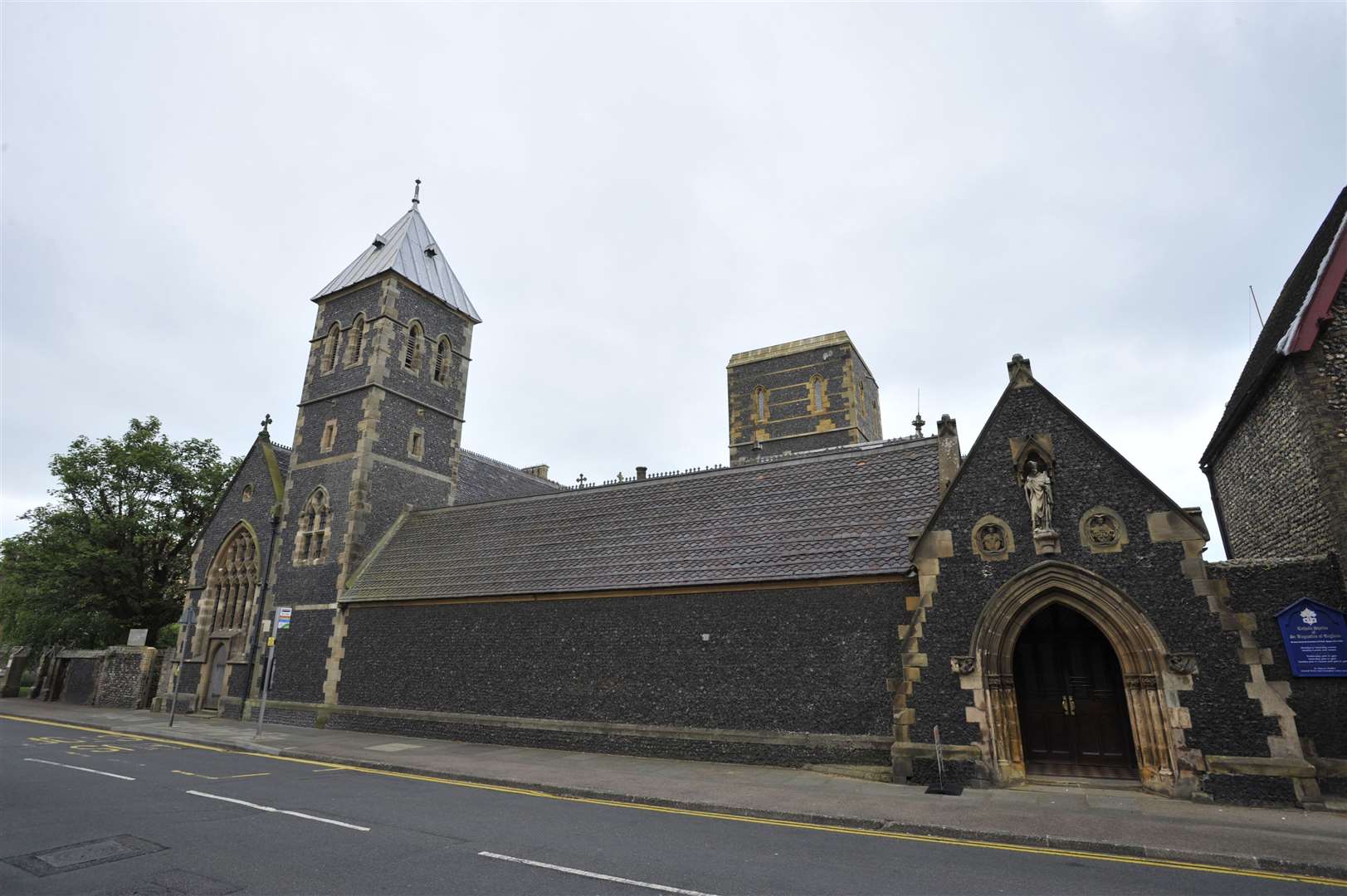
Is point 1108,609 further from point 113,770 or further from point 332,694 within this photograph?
point 332,694

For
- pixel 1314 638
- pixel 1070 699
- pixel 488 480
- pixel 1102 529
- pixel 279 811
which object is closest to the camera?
pixel 279 811

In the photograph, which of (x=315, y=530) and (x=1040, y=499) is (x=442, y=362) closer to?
(x=315, y=530)

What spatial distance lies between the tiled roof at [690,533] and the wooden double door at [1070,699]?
9.69 feet

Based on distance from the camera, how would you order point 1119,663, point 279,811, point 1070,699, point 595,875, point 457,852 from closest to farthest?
point 595,875 < point 457,852 < point 279,811 < point 1119,663 < point 1070,699

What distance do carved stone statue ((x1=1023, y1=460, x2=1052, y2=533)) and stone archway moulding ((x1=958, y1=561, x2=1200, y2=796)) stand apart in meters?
0.70

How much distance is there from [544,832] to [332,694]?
15706 mm

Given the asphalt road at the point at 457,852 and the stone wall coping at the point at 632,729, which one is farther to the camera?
the stone wall coping at the point at 632,729

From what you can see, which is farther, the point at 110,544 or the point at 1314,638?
the point at 110,544

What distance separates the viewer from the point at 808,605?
14242mm

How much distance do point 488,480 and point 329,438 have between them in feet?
24.9

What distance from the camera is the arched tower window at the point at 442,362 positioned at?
→ 28.9 m

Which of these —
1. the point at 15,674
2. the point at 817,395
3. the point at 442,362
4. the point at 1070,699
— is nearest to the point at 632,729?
the point at 1070,699

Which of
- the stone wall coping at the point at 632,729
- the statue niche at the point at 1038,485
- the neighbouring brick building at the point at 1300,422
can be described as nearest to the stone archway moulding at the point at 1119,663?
the statue niche at the point at 1038,485

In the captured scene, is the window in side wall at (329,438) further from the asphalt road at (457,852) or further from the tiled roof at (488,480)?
the asphalt road at (457,852)
